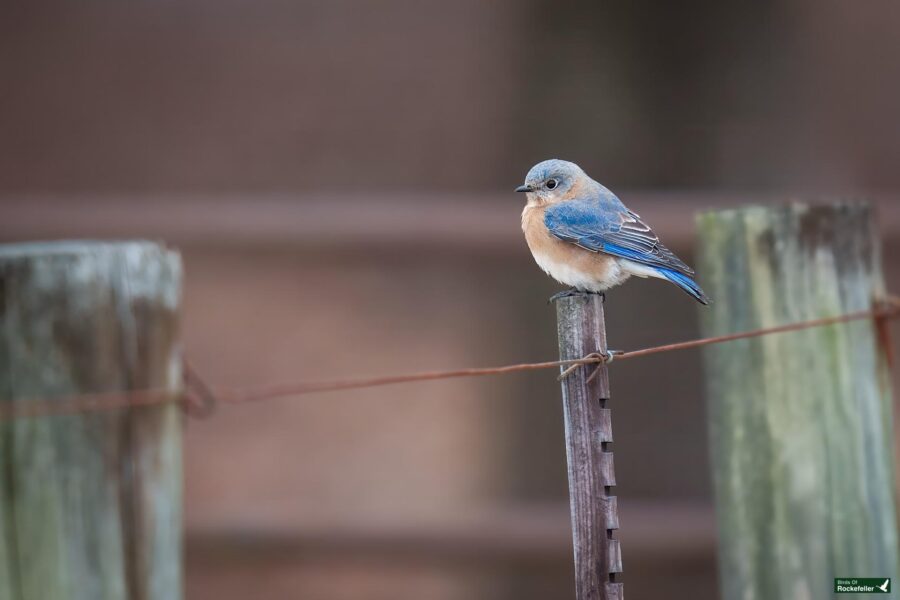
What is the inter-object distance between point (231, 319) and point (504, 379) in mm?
1227

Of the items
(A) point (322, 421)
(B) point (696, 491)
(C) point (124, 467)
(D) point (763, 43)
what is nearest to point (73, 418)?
(C) point (124, 467)

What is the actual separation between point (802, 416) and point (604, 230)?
1.49m

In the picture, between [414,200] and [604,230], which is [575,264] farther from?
[414,200]

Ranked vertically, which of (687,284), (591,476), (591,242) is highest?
(591,242)

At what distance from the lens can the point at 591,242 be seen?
451 centimetres

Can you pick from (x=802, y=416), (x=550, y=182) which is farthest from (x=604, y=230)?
(x=802, y=416)

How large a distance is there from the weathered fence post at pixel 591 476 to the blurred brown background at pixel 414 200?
279 cm

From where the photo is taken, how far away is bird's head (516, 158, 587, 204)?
488cm

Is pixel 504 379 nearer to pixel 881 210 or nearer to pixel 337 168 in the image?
pixel 337 168

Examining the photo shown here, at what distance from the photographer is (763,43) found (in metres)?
5.79

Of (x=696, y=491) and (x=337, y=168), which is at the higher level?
(x=337, y=168)

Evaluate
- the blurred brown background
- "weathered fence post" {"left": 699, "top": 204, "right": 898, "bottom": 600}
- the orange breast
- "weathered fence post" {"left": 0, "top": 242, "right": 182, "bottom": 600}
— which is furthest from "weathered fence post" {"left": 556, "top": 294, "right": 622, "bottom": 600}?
the blurred brown background

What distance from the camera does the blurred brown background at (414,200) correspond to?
5500 millimetres

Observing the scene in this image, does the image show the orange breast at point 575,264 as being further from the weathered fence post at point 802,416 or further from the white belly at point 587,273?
the weathered fence post at point 802,416
